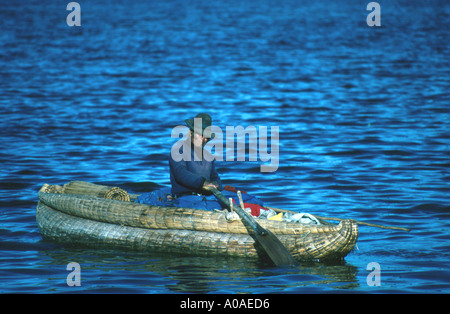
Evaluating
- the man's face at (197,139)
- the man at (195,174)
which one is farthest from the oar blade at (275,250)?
the man's face at (197,139)

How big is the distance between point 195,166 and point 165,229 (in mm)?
1053

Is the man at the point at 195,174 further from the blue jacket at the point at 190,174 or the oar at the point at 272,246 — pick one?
the oar at the point at 272,246

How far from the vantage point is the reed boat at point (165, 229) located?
938 cm

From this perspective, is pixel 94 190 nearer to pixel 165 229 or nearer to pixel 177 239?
pixel 165 229

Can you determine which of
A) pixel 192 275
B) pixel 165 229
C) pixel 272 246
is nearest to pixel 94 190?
pixel 165 229

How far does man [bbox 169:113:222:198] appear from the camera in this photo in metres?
10.3

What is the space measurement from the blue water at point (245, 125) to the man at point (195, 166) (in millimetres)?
1145

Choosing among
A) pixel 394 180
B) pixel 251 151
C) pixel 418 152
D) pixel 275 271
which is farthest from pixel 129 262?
pixel 418 152

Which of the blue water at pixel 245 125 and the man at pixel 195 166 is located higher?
the man at pixel 195 166

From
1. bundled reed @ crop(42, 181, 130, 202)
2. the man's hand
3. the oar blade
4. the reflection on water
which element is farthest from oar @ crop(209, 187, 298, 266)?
bundled reed @ crop(42, 181, 130, 202)
